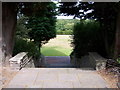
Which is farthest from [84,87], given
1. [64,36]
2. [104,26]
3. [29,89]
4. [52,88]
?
[64,36]

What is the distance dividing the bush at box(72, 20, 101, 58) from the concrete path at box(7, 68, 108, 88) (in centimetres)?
408

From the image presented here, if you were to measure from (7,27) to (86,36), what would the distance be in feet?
14.8

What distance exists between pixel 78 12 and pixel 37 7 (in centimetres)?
267

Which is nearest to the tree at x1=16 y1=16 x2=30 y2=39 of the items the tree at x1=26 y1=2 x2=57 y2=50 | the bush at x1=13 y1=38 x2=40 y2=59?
the bush at x1=13 y1=38 x2=40 y2=59

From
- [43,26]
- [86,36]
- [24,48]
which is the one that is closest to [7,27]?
[24,48]

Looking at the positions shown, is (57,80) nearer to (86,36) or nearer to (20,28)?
(86,36)

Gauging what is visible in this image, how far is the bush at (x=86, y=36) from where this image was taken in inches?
401

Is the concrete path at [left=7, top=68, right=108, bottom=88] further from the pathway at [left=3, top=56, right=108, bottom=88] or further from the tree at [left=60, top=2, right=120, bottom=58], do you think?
the tree at [left=60, top=2, right=120, bottom=58]

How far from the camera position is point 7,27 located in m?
7.50

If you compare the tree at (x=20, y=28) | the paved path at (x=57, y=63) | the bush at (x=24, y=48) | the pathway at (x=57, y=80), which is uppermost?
the tree at (x=20, y=28)

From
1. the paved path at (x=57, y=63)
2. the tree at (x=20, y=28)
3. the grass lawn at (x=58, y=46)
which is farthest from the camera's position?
the grass lawn at (x=58, y=46)

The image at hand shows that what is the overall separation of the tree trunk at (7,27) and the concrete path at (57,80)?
1557mm

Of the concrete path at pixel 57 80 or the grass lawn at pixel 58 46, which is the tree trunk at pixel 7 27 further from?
the grass lawn at pixel 58 46

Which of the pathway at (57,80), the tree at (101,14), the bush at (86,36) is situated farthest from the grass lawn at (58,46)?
the pathway at (57,80)
